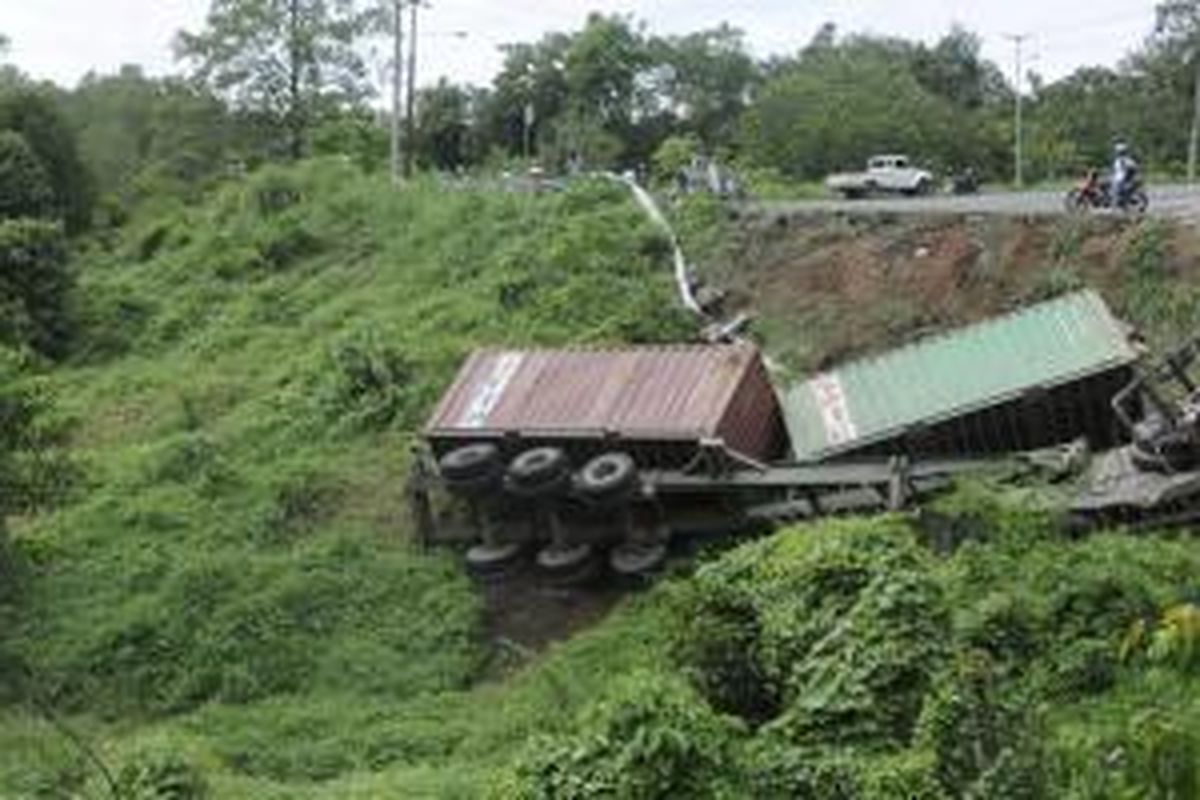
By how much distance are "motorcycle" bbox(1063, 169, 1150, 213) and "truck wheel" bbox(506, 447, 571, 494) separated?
10788mm

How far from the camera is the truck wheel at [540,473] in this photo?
74.9ft

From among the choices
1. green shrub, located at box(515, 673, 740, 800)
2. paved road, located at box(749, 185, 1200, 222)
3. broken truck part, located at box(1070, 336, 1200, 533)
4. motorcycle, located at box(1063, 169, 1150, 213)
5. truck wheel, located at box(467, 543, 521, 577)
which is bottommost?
truck wheel, located at box(467, 543, 521, 577)

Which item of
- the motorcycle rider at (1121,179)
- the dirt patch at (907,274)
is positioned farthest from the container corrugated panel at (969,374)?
the motorcycle rider at (1121,179)

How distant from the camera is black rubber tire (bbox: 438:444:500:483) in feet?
76.9

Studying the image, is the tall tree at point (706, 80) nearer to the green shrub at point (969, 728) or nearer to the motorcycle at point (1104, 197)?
the motorcycle at point (1104, 197)

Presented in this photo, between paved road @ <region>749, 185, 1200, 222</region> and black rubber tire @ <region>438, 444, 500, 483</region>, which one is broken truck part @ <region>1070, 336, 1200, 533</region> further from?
paved road @ <region>749, 185, 1200, 222</region>

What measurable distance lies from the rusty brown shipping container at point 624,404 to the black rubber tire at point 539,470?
427 millimetres

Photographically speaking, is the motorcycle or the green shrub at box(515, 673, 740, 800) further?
the motorcycle

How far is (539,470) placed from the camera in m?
22.9

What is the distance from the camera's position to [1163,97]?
80.1 meters

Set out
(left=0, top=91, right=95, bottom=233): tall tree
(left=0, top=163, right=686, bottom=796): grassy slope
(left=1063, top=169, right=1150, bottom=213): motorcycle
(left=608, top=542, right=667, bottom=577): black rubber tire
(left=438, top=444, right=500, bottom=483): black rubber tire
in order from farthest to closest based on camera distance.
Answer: (left=0, top=91, right=95, bottom=233): tall tree, (left=1063, top=169, right=1150, bottom=213): motorcycle, (left=438, top=444, right=500, bottom=483): black rubber tire, (left=608, top=542, right=667, bottom=577): black rubber tire, (left=0, top=163, right=686, bottom=796): grassy slope

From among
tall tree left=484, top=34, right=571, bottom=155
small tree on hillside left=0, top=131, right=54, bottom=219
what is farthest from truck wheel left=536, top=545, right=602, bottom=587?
tall tree left=484, top=34, right=571, bottom=155

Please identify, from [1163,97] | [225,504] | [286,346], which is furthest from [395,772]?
[1163,97]

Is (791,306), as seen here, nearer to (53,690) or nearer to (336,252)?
(53,690)
